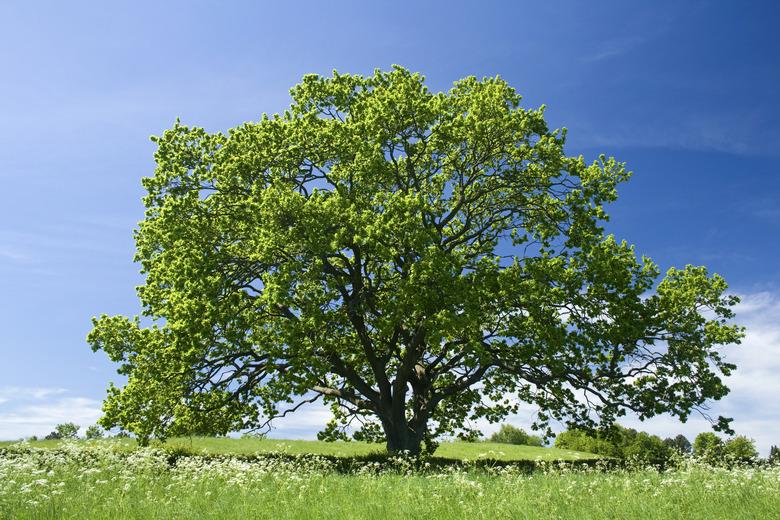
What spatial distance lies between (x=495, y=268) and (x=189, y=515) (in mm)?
18427

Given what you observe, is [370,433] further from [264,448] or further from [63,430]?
[63,430]

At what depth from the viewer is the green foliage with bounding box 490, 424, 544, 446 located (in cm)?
8000

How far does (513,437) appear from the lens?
3159 inches

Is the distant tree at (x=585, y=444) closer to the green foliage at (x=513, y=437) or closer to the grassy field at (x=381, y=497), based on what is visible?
the green foliage at (x=513, y=437)

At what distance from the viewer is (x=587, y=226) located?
2659 centimetres

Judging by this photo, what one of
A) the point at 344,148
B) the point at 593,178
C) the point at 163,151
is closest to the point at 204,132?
the point at 163,151

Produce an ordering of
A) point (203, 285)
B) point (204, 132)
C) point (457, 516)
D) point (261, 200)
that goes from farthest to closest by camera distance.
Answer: point (204, 132) < point (261, 200) < point (203, 285) < point (457, 516)

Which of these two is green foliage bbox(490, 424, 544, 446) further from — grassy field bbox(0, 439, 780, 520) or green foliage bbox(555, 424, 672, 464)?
grassy field bbox(0, 439, 780, 520)

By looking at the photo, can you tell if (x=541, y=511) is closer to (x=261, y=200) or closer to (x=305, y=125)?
(x=261, y=200)

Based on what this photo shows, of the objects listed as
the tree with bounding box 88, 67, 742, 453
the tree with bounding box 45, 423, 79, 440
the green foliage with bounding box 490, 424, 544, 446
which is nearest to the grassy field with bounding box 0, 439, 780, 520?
the tree with bounding box 88, 67, 742, 453

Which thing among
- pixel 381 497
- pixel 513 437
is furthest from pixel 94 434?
pixel 513 437

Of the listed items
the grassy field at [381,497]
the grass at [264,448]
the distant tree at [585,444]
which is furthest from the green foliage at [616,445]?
the grassy field at [381,497]

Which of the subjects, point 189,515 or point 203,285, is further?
point 203,285

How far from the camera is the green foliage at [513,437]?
80.0 metres
